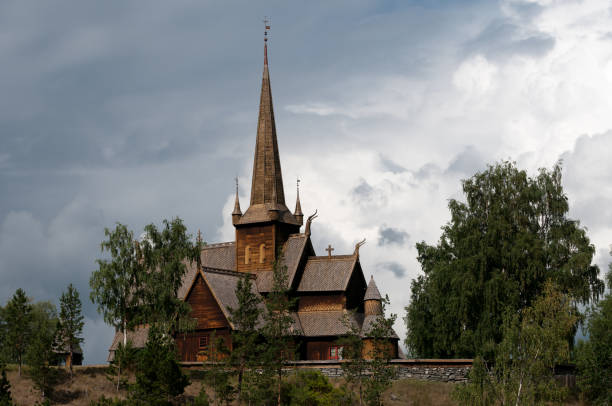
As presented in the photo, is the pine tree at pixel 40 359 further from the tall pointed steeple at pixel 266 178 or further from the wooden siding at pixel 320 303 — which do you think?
the tall pointed steeple at pixel 266 178

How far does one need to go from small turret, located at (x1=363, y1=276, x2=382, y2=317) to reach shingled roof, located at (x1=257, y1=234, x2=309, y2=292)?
18.7 ft

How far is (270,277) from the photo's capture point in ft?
195

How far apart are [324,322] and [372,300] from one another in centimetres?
394

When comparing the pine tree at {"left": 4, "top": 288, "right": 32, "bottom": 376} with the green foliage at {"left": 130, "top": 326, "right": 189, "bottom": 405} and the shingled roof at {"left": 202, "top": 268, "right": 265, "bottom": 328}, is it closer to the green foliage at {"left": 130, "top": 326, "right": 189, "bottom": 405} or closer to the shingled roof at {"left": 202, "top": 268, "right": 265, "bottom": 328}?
the green foliage at {"left": 130, "top": 326, "right": 189, "bottom": 405}

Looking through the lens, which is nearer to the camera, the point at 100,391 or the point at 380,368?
the point at 380,368

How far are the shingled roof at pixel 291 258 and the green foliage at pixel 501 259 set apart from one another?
10.1 metres

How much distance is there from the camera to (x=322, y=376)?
44.3 m

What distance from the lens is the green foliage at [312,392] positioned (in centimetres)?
4200

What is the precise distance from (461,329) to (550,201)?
10256 mm

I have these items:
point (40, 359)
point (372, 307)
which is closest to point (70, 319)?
point (40, 359)

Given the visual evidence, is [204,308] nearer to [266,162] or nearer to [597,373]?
[266,162]

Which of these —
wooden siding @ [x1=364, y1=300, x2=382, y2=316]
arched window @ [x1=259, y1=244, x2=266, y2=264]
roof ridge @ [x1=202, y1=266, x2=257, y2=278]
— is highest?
arched window @ [x1=259, y1=244, x2=266, y2=264]

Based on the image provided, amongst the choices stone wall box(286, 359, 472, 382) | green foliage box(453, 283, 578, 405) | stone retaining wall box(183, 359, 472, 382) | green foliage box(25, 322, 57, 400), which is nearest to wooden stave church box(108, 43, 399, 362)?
stone retaining wall box(183, 359, 472, 382)

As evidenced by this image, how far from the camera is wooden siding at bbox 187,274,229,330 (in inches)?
2135
